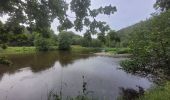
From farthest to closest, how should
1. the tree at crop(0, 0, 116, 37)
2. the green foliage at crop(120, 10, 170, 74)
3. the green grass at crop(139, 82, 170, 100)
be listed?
the green foliage at crop(120, 10, 170, 74) → the green grass at crop(139, 82, 170, 100) → the tree at crop(0, 0, 116, 37)

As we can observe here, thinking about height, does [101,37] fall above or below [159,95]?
above

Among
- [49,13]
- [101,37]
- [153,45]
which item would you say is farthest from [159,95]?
[153,45]

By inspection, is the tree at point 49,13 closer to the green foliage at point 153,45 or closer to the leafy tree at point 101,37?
the leafy tree at point 101,37

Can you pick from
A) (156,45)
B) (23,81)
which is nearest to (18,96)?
(23,81)

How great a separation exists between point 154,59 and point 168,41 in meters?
2.95

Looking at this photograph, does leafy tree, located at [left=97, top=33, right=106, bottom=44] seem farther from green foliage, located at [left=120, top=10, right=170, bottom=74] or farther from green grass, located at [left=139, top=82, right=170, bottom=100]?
green foliage, located at [left=120, top=10, right=170, bottom=74]

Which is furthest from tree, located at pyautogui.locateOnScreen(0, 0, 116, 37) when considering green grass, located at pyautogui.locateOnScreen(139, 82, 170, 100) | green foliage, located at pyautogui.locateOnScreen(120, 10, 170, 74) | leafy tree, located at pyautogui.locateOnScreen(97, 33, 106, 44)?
green foliage, located at pyautogui.locateOnScreen(120, 10, 170, 74)

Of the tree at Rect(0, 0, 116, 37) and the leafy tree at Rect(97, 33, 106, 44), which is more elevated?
the tree at Rect(0, 0, 116, 37)

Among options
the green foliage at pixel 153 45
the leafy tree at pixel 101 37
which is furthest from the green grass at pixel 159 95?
the green foliage at pixel 153 45

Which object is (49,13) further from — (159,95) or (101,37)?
(159,95)

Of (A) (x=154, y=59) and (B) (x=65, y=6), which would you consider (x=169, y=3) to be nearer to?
(A) (x=154, y=59)

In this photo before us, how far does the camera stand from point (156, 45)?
20.0 meters

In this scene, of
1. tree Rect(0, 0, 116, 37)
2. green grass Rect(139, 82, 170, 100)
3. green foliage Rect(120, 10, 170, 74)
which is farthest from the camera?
green foliage Rect(120, 10, 170, 74)

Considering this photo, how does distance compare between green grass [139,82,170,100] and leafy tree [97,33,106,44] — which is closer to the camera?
leafy tree [97,33,106,44]
